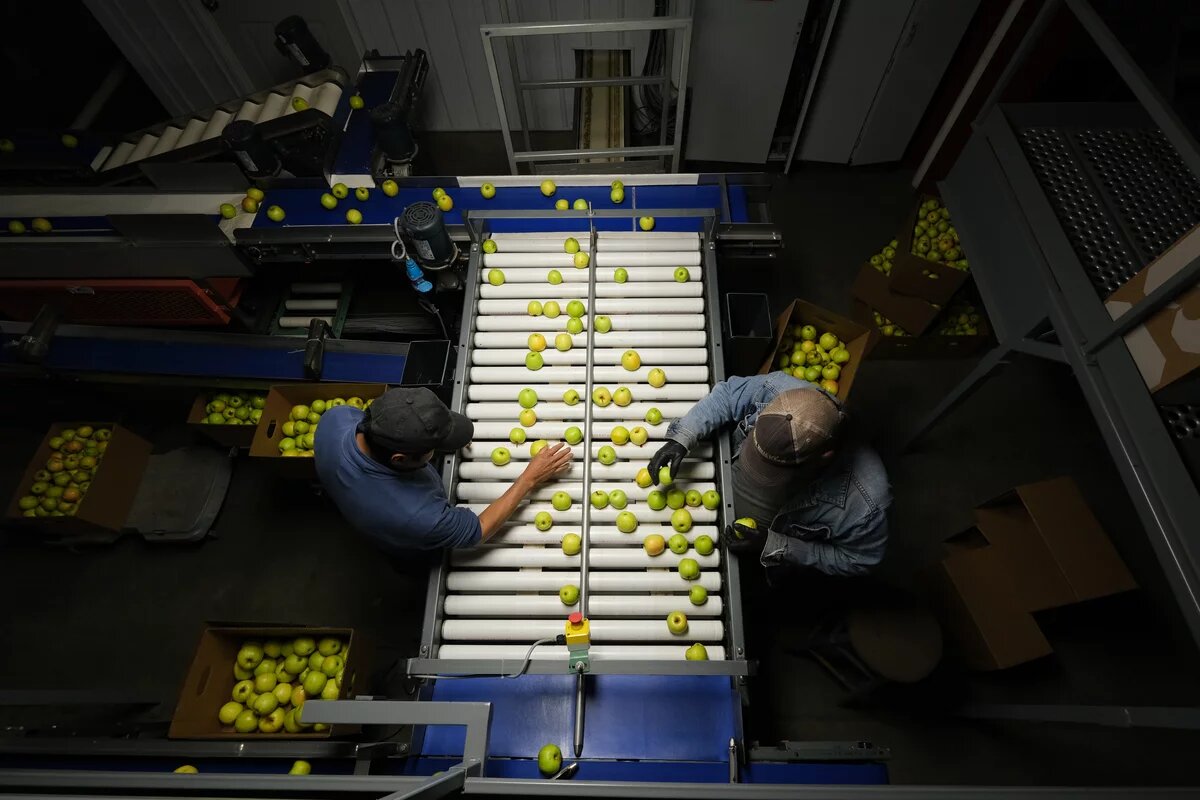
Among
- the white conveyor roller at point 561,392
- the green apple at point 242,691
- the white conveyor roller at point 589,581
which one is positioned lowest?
the green apple at point 242,691

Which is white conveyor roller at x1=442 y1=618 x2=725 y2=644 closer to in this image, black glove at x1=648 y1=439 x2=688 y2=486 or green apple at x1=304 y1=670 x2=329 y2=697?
black glove at x1=648 y1=439 x2=688 y2=486

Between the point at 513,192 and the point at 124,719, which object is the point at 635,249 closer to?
the point at 513,192

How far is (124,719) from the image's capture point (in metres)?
4.25

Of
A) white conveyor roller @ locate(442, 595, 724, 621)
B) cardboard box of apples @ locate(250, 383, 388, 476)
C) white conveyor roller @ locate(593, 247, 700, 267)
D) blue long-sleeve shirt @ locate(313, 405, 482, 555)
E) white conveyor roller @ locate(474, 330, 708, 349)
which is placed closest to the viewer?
blue long-sleeve shirt @ locate(313, 405, 482, 555)

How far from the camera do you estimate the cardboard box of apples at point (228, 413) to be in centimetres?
501

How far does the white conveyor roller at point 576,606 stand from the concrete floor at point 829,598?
161 centimetres

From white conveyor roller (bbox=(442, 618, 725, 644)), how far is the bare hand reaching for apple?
766 millimetres

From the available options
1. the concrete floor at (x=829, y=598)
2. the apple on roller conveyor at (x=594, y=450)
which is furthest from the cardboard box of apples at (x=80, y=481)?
the apple on roller conveyor at (x=594, y=450)

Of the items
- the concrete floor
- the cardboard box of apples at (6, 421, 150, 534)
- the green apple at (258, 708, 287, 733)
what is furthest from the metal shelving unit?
the cardboard box of apples at (6, 421, 150, 534)

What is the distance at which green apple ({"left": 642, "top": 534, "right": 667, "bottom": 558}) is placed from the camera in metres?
3.16

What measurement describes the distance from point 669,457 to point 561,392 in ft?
2.92

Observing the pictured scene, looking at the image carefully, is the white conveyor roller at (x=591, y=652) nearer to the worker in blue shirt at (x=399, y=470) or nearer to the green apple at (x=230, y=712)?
the worker in blue shirt at (x=399, y=470)

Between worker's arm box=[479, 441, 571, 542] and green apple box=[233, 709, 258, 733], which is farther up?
worker's arm box=[479, 441, 571, 542]

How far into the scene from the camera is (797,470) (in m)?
2.80
